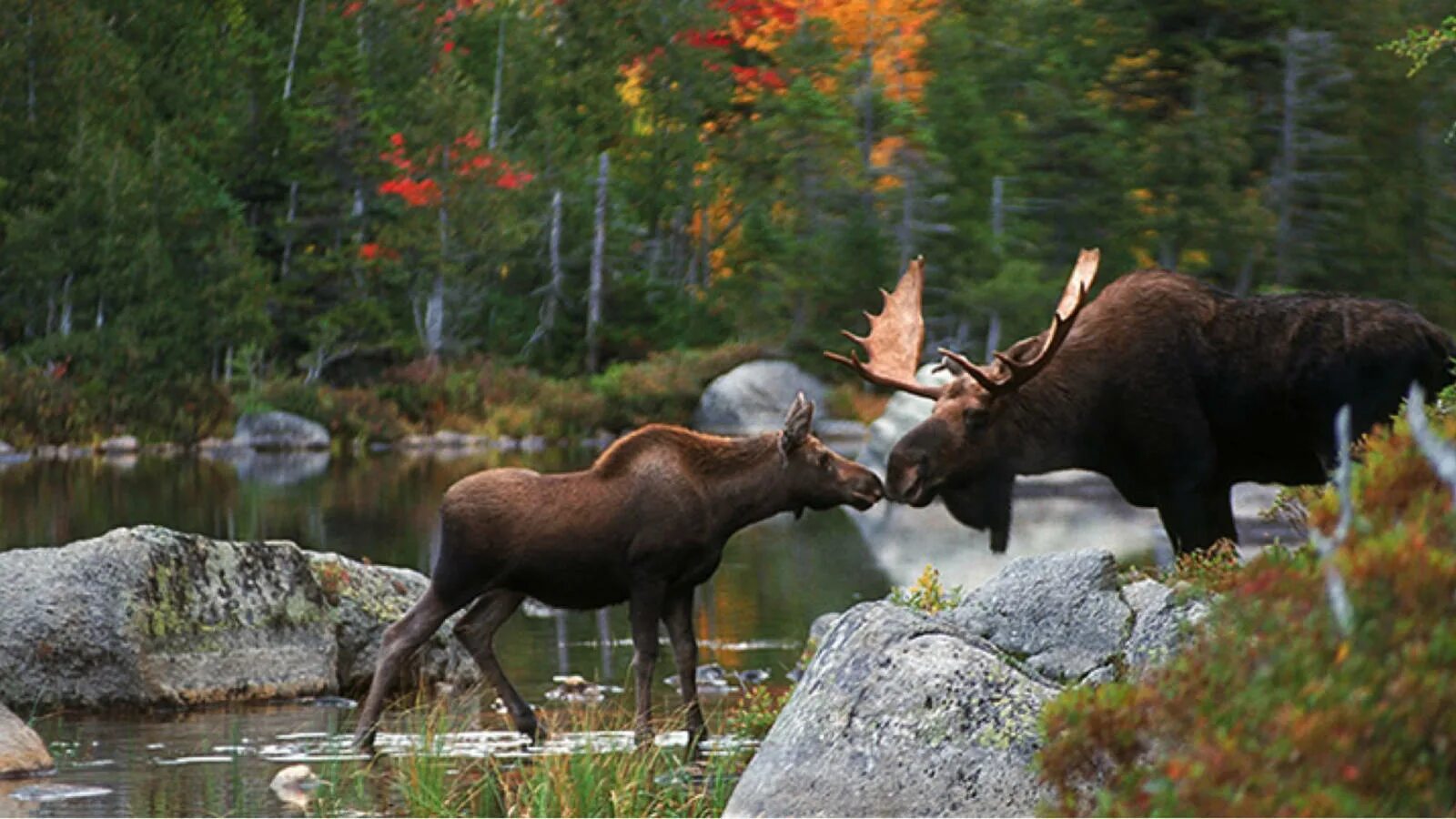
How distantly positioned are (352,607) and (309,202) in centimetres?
4207

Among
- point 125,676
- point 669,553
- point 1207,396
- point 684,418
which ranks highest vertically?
point 1207,396

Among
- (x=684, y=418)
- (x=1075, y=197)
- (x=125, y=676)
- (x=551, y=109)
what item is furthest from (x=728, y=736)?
(x=551, y=109)

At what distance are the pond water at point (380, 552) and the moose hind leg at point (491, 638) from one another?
21 centimetres

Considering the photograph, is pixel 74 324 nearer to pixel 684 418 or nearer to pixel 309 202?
pixel 309 202

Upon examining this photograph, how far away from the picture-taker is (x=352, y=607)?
14570 millimetres

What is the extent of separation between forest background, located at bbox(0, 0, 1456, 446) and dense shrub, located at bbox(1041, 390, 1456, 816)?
126ft

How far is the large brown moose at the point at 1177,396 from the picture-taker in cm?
1151

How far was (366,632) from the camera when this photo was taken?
14594 mm

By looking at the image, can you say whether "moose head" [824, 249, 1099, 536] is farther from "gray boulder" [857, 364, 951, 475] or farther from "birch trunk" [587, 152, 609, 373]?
"birch trunk" [587, 152, 609, 373]

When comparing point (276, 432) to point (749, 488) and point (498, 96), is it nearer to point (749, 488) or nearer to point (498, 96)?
point (498, 96)

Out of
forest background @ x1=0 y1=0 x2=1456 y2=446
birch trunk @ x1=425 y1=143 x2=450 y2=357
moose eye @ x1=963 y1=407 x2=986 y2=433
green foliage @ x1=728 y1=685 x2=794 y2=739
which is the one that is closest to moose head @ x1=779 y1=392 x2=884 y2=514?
moose eye @ x1=963 y1=407 x2=986 y2=433

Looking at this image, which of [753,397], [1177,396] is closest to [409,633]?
[1177,396]

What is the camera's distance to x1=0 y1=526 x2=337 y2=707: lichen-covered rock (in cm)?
1331

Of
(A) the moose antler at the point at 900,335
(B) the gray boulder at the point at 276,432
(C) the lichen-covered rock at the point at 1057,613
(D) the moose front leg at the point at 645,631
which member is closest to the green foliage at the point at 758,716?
(D) the moose front leg at the point at 645,631
